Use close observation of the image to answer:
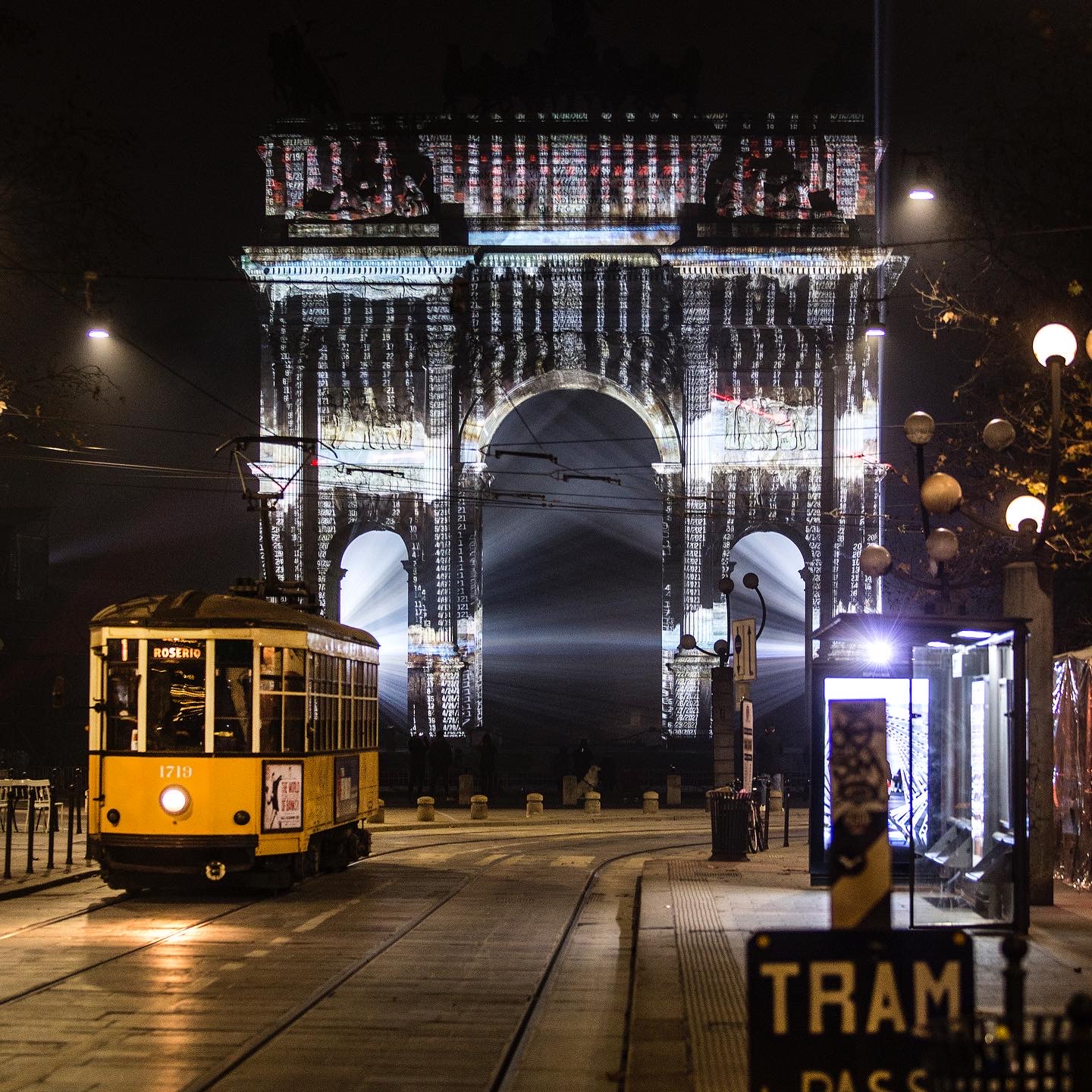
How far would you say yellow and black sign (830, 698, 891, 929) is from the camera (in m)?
5.88

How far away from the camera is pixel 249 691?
16.0 m

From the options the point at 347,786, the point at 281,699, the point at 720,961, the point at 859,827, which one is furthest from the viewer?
the point at 347,786

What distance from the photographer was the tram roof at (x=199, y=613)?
1594 cm

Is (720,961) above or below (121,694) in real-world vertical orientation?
below

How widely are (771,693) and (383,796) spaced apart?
13827 millimetres

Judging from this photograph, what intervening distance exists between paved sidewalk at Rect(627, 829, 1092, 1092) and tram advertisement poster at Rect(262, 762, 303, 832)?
351cm

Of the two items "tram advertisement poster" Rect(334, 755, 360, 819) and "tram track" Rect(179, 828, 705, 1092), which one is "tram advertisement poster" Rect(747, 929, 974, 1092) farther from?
"tram advertisement poster" Rect(334, 755, 360, 819)

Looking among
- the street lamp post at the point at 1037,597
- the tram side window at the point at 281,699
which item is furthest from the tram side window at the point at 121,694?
the street lamp post at the point at 1037,597

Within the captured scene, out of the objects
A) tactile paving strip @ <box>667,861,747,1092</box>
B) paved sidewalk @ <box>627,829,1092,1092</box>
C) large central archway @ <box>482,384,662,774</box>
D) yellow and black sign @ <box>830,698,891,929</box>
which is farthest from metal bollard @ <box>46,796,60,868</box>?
large central archway @ <box>482,384,662,774</box>

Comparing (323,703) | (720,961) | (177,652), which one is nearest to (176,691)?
(177,652)

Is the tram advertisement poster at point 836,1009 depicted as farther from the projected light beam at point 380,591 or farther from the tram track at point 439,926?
the projected light beam at point 380,591

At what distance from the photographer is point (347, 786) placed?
19047mm

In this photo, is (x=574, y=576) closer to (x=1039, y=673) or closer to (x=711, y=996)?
(x=1039, y=673)

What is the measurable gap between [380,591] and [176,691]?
3432 centimetres
